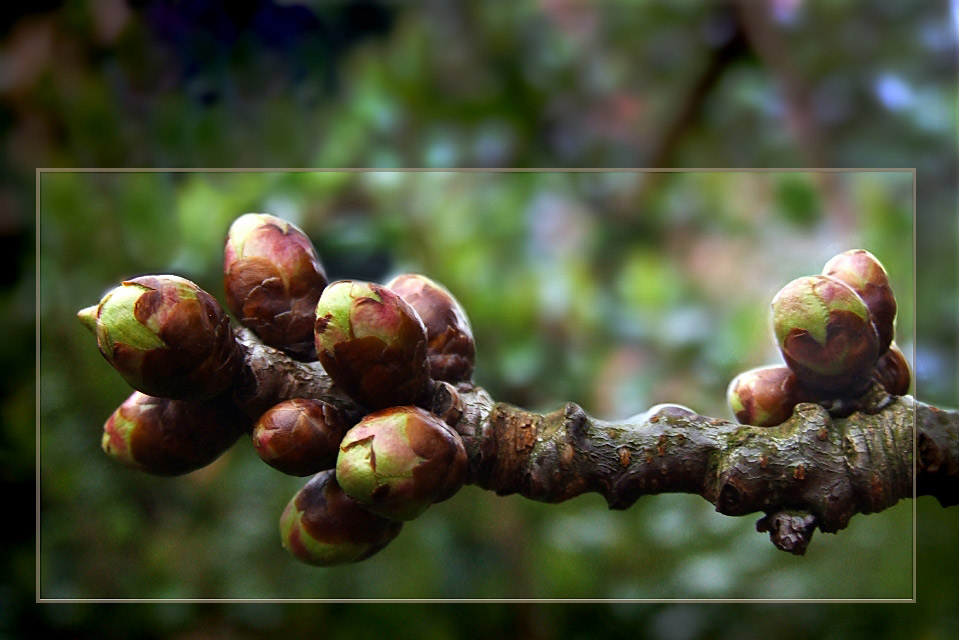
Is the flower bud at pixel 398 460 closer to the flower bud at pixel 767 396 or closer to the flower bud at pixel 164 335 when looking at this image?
the flower bud at pixel 164 335

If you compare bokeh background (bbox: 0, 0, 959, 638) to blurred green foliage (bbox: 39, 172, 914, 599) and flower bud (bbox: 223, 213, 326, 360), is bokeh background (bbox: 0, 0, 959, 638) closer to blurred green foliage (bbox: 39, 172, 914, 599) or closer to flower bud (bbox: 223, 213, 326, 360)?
blurred green foliage (bbox: 39, 172, 914, 599)

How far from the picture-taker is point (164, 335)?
0.63 metres

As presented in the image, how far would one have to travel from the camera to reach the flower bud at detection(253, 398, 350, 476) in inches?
25.8

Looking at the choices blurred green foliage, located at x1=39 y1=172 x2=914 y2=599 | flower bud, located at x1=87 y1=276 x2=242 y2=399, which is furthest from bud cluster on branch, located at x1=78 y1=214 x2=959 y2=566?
blurred green foliage, located at x1=39 y1=172 x2=914 y2=599

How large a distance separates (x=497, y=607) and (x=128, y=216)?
1.97ft

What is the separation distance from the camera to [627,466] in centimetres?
74

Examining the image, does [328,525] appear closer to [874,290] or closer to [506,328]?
[506,328]

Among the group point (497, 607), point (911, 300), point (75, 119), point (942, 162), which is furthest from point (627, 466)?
point (75, 119)

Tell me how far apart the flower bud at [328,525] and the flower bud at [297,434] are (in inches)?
2.6

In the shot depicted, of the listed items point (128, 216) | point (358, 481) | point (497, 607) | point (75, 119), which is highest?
point (75, 119)

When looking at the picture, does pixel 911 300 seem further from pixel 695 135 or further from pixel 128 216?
pixel 128 216

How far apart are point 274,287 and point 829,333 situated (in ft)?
1.46

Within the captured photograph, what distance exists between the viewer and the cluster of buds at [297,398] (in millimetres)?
633

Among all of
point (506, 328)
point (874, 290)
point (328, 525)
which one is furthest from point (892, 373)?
point (328, 525)
